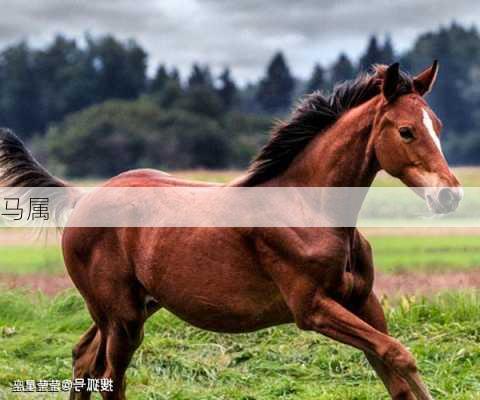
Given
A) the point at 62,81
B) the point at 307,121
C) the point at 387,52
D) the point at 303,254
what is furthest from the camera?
the point at 387,52

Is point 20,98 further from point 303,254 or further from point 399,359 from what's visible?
point 399,359

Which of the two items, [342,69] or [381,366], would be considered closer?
[381,366]

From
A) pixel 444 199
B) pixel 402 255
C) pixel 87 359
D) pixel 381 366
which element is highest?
pixel 444 199

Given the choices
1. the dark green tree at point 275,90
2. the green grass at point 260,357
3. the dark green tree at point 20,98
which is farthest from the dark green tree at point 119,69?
the green grass at point 260,357

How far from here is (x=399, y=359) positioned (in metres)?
4.38

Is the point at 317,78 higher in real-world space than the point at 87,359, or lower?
lower

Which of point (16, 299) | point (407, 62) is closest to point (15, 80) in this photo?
point (407, 62)

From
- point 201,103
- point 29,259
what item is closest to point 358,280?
point 29,259

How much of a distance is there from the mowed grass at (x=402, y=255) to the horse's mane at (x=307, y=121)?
834 cm

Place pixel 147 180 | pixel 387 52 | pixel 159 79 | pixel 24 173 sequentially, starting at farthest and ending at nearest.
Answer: pixel 387 52
pixel 159 79
pixel 24 173
pixel 147 180

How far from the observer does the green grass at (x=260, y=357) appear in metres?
6.36

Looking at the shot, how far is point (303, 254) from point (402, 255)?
13291mm

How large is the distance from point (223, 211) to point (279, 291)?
0.60 metres

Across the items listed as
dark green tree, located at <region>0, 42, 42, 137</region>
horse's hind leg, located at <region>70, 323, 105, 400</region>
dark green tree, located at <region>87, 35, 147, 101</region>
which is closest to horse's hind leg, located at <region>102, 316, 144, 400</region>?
horse's hind leg, located at <region>70, 323, 105, 400</region>
